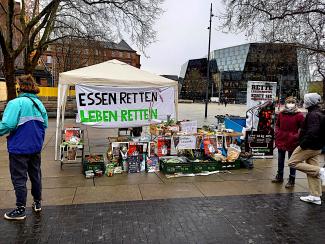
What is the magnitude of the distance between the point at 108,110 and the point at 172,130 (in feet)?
5.46

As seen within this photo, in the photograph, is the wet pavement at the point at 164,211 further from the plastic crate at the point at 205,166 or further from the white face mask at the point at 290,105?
the white face mask at the point at 290,105

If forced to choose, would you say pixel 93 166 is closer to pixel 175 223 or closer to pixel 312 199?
pixel 175 223

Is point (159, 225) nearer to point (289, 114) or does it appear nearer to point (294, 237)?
point (294, 237)

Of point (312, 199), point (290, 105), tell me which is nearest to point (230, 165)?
point (290, 105)

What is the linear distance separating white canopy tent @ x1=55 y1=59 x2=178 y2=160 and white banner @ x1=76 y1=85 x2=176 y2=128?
0.46 feet

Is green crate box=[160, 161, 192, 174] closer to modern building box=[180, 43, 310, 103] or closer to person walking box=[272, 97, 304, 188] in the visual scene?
person walking box=[272, 97, 304, 188]

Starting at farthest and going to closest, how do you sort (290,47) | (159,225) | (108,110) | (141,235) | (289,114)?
1. (290,47)
2. (108,110)
3. (289,114)
4. (159,225)
5. (141,235)

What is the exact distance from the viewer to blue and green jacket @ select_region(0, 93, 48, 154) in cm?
416

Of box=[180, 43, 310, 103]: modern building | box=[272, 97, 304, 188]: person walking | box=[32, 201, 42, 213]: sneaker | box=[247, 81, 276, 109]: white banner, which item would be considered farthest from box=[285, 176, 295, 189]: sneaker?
box=[180, 43, 310, 103]: modern building

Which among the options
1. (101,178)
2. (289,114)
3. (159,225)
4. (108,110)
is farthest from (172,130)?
(159,225)

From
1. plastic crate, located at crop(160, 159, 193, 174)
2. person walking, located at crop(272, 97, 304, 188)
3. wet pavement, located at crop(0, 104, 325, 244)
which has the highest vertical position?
person walking, located at crop(272, 97, 304, 188)

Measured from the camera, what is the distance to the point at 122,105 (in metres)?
7.66

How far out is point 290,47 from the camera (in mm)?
16812

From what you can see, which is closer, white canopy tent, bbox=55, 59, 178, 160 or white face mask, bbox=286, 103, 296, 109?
white face mask, bbox=286, 103, 296, 109
